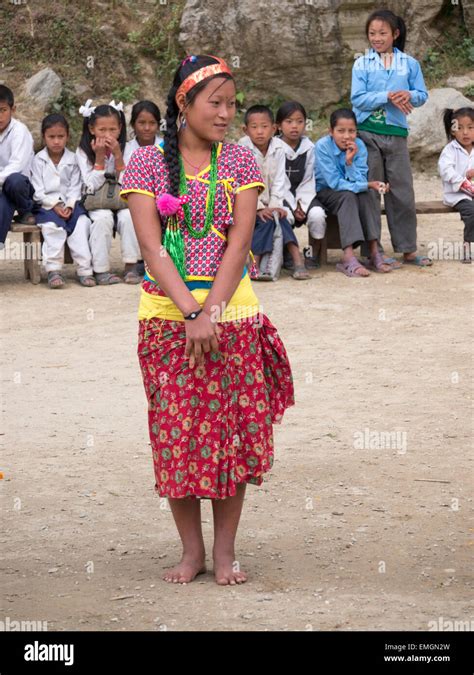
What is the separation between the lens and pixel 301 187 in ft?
28.7

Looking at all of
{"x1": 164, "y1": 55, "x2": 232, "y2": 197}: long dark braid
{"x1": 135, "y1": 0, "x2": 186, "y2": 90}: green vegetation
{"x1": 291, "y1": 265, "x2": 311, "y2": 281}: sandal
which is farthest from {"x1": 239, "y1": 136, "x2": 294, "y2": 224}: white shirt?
{"x1": 164, "y1": 55, "x2": 232, "y2": 197}: long dark braid

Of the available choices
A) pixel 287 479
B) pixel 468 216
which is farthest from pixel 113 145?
pixel 287 479

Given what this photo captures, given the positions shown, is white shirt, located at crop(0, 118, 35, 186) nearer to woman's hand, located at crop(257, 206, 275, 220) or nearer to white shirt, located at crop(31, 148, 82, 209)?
white shirt, located at crop(31, 148, 82, 209)

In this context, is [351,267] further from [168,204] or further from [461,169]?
[168,204]

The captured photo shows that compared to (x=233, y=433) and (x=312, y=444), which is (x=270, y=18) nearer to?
(x=312, y=444)

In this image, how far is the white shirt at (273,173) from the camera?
8523mm

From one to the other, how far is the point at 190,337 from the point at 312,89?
886cm

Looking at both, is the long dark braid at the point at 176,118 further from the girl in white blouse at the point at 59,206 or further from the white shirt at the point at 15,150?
the white shirt at the point at 15,150

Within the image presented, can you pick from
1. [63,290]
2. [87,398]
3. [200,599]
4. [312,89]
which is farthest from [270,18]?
[200,599]

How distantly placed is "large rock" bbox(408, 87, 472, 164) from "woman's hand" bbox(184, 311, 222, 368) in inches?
313

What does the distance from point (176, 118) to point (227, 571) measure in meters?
1.46

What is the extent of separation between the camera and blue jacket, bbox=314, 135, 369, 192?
8.56 meters

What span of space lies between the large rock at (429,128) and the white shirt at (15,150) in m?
4.19

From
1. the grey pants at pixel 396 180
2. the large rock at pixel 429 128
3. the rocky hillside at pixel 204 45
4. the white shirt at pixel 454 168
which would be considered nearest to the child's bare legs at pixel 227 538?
the grey pants at pixel 396 180
